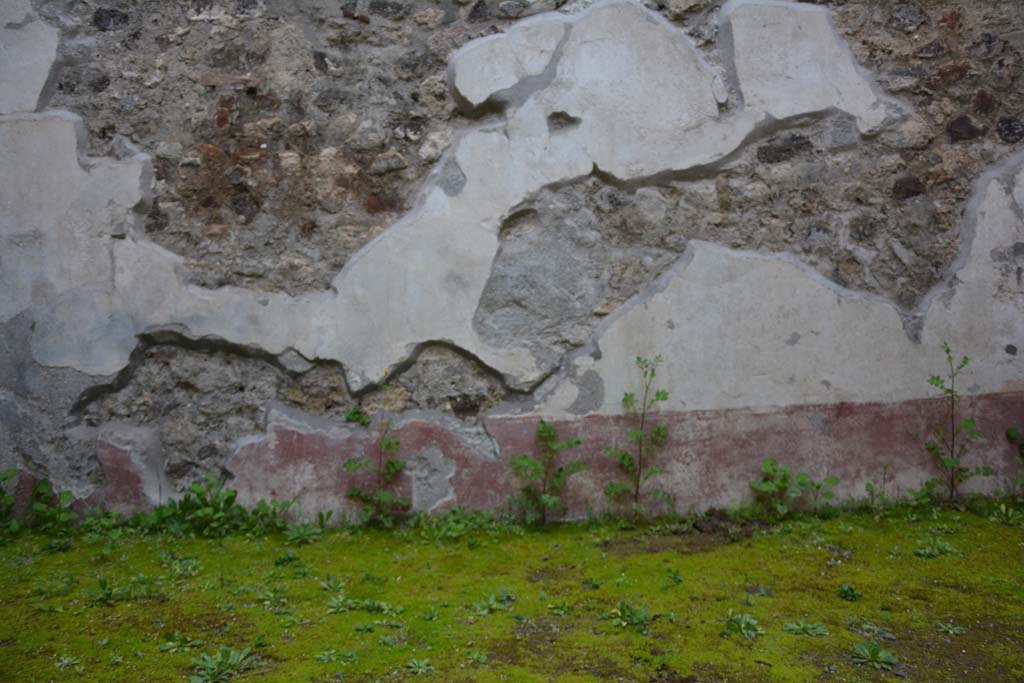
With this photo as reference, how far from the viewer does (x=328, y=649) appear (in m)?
2.19

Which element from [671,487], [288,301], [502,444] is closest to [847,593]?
[671,487]

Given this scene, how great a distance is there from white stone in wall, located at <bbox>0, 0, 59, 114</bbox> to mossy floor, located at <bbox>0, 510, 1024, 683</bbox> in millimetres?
1806

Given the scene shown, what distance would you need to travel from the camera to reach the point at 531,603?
256 centimetres

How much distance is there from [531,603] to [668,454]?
3.34ft

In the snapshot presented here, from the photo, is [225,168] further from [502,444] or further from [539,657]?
[539,657]

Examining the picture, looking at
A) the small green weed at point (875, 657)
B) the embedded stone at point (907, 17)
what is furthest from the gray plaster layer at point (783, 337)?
the small green weed at point (875, 657)

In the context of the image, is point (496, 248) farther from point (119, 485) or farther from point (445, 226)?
point (119, 485)

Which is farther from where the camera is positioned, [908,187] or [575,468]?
[908,187]

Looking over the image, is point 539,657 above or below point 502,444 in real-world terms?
below

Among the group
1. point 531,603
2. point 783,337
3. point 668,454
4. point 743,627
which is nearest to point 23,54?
point 531,603

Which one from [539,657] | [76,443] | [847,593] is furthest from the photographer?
[76,443]

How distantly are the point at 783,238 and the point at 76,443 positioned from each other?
3013mm

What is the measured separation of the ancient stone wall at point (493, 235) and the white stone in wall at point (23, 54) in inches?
0.6

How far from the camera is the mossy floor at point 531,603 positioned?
2098 mm
